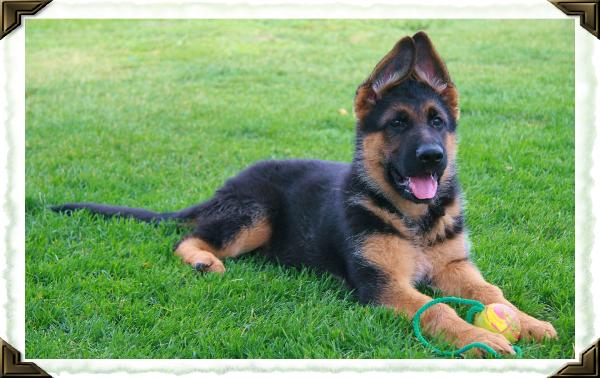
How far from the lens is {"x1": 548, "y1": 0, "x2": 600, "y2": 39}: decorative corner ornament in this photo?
3.91 m

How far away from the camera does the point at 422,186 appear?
15.0 feet

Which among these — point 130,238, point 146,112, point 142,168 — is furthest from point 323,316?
point 146,112

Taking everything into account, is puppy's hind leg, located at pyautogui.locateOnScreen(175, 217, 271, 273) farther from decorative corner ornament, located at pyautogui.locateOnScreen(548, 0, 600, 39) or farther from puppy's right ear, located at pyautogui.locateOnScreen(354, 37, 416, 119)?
decorative corner ornament, located at pyautogui.locateOnScreen(548, 0, 600, 39)

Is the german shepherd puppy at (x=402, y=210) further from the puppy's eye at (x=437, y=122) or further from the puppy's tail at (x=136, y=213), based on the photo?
the puppy's tail at (x=136, y=213)

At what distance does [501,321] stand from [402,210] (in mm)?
1115

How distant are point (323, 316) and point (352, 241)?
645 millimetres

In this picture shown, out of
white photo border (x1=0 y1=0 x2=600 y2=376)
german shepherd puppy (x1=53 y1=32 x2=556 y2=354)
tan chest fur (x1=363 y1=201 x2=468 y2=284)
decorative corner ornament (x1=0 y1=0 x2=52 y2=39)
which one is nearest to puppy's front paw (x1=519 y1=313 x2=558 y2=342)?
german shepherd puppy (x1=53 y1=32 x2=556 y2=354)

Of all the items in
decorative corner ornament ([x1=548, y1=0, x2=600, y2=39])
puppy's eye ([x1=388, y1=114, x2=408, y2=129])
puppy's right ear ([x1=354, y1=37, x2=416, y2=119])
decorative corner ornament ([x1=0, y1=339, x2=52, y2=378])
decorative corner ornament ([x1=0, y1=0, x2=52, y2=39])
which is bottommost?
decorative corner ornament ([x1=0, y1=339, x2=52, y2=378])

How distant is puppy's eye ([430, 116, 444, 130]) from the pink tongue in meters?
0.39
